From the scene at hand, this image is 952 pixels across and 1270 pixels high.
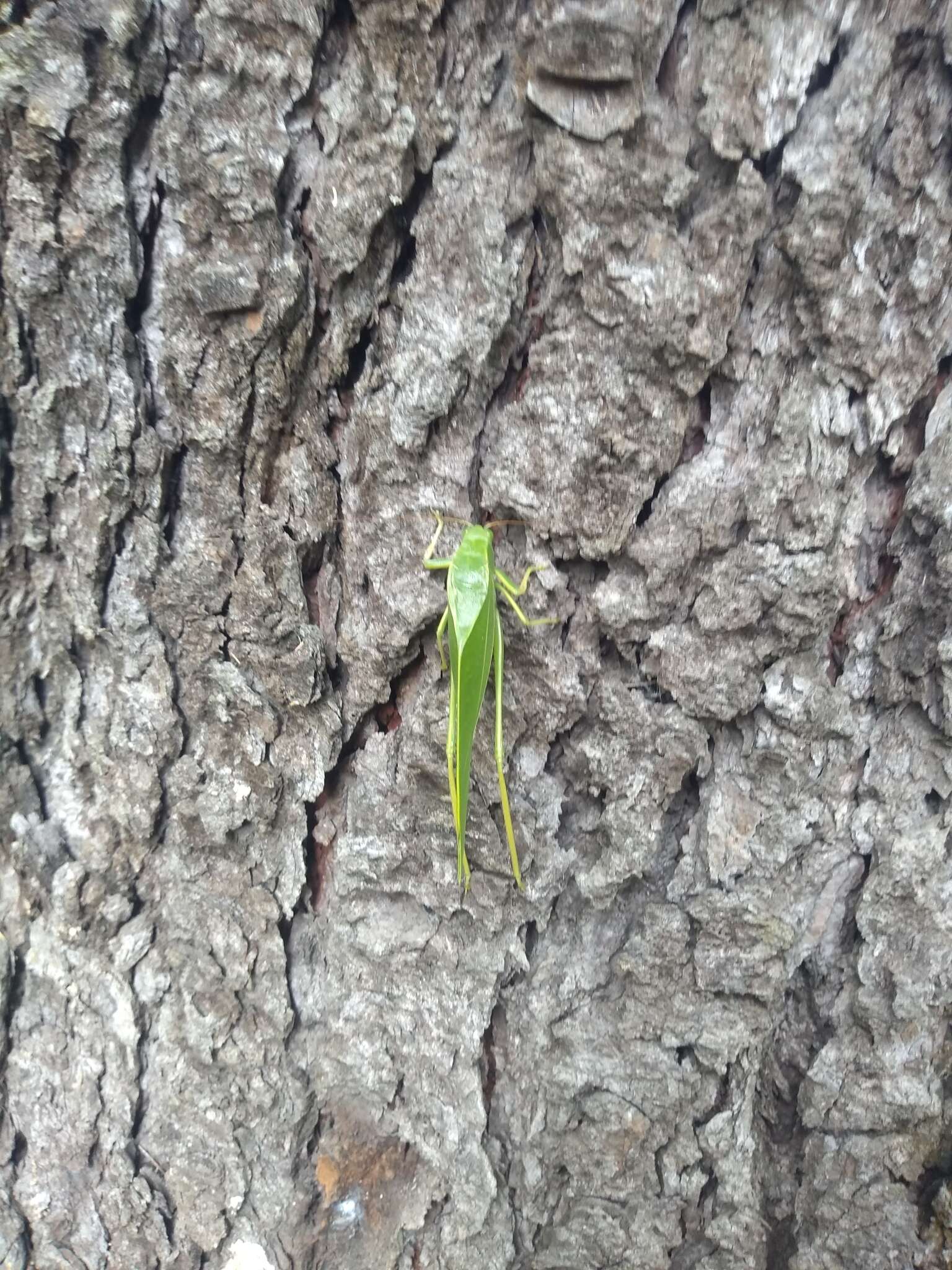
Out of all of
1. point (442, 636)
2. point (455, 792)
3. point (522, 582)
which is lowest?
point (455, 792)

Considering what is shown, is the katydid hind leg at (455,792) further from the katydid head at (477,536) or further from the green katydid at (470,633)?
the katydid head at (477,536)

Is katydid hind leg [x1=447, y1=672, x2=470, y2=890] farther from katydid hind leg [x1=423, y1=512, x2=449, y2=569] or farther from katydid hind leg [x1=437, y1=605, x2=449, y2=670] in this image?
katydid hind leg [x1=423, y1=512, x2=449, y2=569]

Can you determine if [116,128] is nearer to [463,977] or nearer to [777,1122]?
[463,977]

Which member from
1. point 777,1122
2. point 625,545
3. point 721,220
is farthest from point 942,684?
point 777,1122

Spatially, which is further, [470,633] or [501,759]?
[501,759]

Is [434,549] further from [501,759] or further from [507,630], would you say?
[501,759]

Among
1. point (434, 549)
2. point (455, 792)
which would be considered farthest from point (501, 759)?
point (434, 549)
